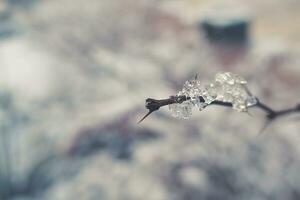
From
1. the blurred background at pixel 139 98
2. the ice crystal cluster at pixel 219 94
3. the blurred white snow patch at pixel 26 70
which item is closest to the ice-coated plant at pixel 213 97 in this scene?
the ice crystal cluster at pixel 219 94

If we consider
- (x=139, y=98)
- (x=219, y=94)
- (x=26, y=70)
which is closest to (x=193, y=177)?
(x=139, y=98)

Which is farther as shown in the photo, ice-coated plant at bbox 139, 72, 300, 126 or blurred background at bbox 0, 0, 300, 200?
blurred background at bbox 0, 0, 300, 200

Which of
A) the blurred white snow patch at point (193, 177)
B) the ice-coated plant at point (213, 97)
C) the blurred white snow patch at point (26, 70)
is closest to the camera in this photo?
the ice-coated plant at point (213, 97)

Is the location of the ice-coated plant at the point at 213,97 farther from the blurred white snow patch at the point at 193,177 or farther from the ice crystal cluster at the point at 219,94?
the blurred white snow patch at the point at 193,177

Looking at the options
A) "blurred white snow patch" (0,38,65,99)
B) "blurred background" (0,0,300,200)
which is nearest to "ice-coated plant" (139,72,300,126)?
"blurred background" (0,0,300,200)

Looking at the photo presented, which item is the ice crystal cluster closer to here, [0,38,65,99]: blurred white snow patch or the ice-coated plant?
the ice-coated plant

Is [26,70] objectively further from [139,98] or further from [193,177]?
[193,177]

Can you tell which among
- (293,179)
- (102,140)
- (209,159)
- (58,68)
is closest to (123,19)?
(58,68)
